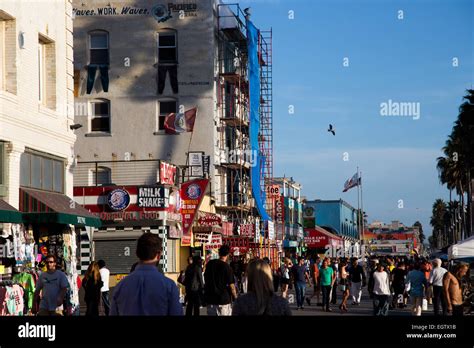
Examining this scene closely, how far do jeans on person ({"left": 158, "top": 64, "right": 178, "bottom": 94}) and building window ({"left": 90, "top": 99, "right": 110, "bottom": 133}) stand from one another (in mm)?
3081

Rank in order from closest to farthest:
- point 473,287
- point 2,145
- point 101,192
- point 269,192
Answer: point 2,145
point 473,287
point 101,192
point 269,192

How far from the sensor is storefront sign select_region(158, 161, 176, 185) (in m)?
40.3

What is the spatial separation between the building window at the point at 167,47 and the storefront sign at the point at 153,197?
39.4 ft

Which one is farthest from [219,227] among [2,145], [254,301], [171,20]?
[254,301]

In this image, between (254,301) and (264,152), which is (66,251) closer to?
(254,301)

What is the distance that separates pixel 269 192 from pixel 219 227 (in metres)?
17.8

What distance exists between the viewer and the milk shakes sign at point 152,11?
49219 millimetres

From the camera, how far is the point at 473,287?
29984mm

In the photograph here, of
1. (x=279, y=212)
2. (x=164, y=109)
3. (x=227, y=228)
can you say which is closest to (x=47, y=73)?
(x=164, y=109)

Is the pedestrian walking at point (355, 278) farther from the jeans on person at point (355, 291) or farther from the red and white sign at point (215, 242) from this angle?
the red and white sign at point (215, 242)

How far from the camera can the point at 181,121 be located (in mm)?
47250

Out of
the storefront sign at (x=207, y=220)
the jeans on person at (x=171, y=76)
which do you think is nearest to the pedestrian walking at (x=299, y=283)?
the storefront sign at (x=207, y=220)

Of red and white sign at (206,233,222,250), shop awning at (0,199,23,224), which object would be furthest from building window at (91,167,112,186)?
shop awning at (0,199,23,224)

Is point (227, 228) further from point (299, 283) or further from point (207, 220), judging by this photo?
point (299, 283)
